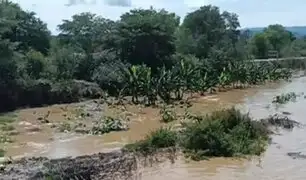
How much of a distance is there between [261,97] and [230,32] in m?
26.3

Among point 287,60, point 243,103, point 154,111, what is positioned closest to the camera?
point 154,111

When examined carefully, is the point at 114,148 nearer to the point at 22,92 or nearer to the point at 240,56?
the point at 22,92

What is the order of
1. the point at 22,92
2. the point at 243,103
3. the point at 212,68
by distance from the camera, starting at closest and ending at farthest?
1. the point at 22,92
2. the point at 243,103
3. the point at 212,68

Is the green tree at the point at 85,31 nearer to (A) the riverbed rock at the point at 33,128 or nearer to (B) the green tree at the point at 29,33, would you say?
(B) the green tree at the point at 29,33

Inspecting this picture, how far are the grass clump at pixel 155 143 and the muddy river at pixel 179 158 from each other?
48.9 inches

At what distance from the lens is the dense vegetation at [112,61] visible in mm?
30797

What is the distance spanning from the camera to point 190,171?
603 inches

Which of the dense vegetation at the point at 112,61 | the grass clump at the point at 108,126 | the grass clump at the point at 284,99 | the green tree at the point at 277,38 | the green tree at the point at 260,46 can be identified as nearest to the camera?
the grass clump at the point at 108,126

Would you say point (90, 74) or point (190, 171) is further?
point (90, 74)

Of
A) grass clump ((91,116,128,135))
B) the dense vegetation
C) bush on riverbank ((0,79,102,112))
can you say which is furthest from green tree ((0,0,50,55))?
grass clump ((91,116,128,135))

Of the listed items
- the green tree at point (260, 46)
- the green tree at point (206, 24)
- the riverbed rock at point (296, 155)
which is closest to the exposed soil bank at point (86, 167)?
the riverbed rock at point (296, 155)

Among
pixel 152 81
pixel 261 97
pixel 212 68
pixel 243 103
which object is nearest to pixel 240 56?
pixel 212 68

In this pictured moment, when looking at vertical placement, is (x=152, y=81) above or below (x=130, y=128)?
above

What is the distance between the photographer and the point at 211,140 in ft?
55.1
